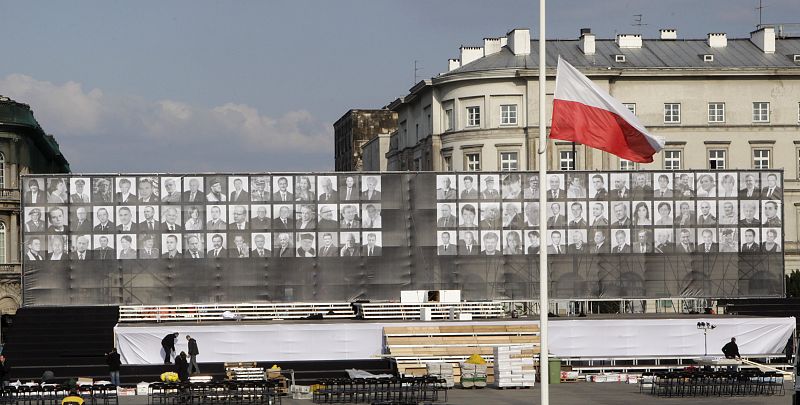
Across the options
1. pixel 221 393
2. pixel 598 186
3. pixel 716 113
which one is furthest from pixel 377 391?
pixel 716 113

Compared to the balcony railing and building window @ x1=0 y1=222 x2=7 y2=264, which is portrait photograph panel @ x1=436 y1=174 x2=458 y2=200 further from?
building window @ x1=0 y1=222 x2=7 y2=264

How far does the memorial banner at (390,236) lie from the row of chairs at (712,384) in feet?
55.7

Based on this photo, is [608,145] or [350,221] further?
[350,221]

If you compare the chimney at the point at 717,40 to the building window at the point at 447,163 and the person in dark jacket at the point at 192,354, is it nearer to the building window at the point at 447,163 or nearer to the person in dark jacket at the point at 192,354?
the building window at the point at 447,163

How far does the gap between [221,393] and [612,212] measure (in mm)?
25731

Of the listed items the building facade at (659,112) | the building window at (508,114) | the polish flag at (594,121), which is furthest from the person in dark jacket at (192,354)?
the building window at (508,114)

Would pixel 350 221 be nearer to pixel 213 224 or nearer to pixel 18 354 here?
pixel 213 224

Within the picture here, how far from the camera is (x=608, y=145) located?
30812 millimetres

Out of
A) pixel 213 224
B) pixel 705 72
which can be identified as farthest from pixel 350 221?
pixel 705 72

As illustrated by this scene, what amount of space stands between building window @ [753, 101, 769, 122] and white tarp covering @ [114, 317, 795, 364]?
3439 centimetres

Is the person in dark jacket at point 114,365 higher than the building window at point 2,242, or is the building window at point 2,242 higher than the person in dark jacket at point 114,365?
the building window at point 2,242

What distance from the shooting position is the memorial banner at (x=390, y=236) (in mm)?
58375

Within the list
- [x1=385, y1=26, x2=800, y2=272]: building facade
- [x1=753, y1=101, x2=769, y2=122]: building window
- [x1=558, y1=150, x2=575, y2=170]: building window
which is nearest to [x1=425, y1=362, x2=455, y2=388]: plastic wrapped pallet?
[x1=385, y1=26, x2=800, y2=272]: building facade

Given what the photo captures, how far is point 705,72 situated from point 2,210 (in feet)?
140
